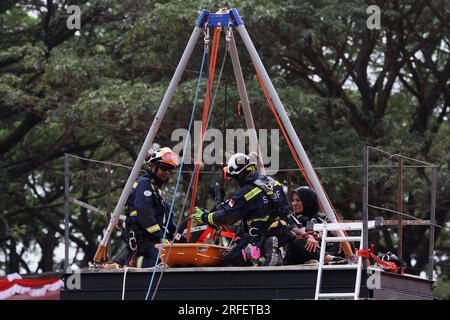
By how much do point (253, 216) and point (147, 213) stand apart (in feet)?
4.75

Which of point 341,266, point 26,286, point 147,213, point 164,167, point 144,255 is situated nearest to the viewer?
point 341,266

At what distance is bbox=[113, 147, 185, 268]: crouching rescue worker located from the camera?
42.3 feet

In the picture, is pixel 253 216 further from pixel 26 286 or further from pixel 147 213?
pixel 26 286

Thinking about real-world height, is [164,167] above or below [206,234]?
above

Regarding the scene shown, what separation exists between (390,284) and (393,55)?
1284 centimetres

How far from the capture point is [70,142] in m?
26.8

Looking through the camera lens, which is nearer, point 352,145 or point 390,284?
point 390,284

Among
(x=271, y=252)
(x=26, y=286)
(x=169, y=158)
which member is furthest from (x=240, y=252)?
(x=26, y=286)

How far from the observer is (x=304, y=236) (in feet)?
39.9

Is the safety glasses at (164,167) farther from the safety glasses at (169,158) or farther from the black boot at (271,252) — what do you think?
the black boot at (271,252)

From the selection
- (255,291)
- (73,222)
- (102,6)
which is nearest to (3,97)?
(102,6)

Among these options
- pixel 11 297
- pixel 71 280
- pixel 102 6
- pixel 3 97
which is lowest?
pixel 11 297

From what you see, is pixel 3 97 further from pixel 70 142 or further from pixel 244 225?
pixel 244 225

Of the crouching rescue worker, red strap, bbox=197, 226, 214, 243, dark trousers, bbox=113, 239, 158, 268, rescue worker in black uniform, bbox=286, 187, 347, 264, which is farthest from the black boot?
dark trousers, bbox=113, 239, 158, 268
